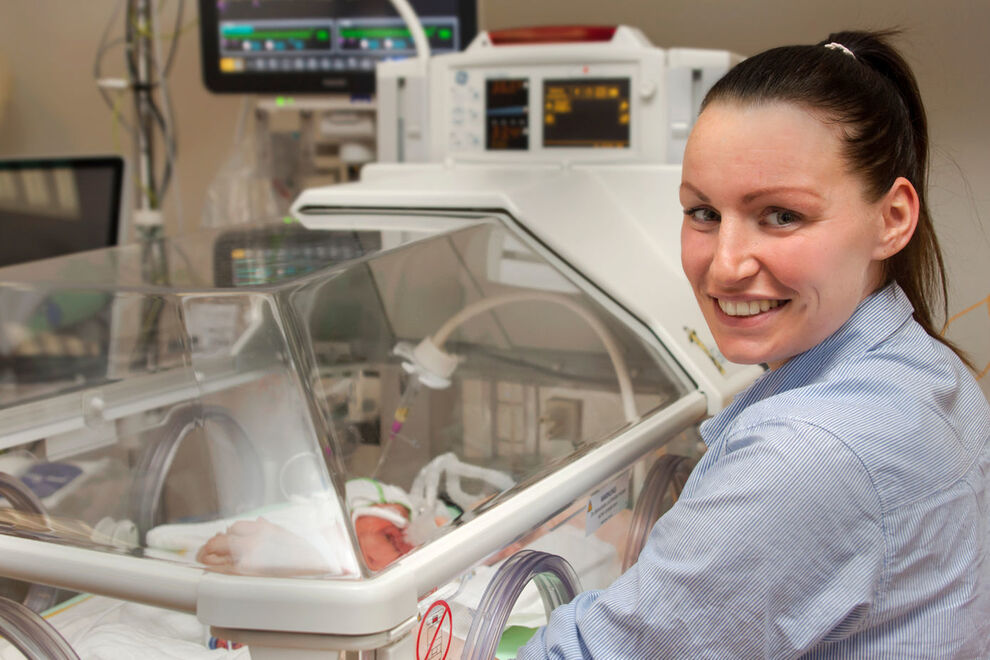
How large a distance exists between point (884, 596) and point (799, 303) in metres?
0.26

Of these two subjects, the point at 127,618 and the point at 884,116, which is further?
the point at 127,618

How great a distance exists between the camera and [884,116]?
841 millimetres

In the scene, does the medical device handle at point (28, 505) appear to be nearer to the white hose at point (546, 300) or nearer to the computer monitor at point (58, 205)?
the white hose at point (546, 300)

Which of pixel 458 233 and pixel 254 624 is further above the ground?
pixel 458 233

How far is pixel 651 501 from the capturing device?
1286 mm

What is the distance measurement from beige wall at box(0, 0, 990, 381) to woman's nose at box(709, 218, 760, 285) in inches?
20.0

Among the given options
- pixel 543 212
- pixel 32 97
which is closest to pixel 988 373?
pixel 543 212

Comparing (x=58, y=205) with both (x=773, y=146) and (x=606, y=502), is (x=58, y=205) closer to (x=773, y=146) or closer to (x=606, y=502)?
(x=606, y=502)

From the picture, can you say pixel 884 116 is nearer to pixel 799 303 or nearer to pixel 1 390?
pixel 799 303

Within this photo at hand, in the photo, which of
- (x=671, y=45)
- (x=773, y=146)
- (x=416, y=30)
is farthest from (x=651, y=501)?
(x=671, y=45)

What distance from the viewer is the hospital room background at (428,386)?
2.75ft

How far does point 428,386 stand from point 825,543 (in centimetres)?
77

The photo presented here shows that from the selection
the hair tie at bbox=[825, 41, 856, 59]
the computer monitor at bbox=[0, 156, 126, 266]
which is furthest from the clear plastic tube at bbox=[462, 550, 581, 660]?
the computer monitor at bbox=[0, 156, 126, 266]

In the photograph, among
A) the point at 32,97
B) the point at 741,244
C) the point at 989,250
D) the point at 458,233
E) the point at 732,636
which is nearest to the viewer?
the point at 732,636
